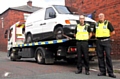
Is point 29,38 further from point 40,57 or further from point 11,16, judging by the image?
point 11,16

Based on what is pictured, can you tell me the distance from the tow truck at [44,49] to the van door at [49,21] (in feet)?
1.73

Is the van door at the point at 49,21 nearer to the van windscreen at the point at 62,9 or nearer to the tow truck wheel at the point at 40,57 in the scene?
the van windscreen at the point at 62,9

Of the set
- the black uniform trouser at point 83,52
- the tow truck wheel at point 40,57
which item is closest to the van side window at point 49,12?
A: the tow truck wheel at point 40,57

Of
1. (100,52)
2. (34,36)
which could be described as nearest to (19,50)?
(34,36)

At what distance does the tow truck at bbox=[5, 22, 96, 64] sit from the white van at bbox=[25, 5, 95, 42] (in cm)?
33

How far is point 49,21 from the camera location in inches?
462

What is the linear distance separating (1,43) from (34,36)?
25.1 m

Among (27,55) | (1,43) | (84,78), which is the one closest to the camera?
(84,78)

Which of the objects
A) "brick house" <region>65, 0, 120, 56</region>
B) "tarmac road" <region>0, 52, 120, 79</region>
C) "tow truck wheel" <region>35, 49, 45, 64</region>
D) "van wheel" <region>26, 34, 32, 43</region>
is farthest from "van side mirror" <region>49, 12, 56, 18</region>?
"van wheel" <region>26, 34, 32, 43</region>

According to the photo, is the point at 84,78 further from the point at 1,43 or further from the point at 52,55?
the point at 1,43

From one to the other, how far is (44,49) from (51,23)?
1.50 metres

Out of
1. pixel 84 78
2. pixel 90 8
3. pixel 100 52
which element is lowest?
pixel 84 78

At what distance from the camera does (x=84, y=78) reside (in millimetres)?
7832

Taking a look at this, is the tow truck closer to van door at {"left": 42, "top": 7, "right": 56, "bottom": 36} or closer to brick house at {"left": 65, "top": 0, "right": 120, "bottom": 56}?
van door at {"left": 42, "top": 7, "right": 56, "bottom": 36}
